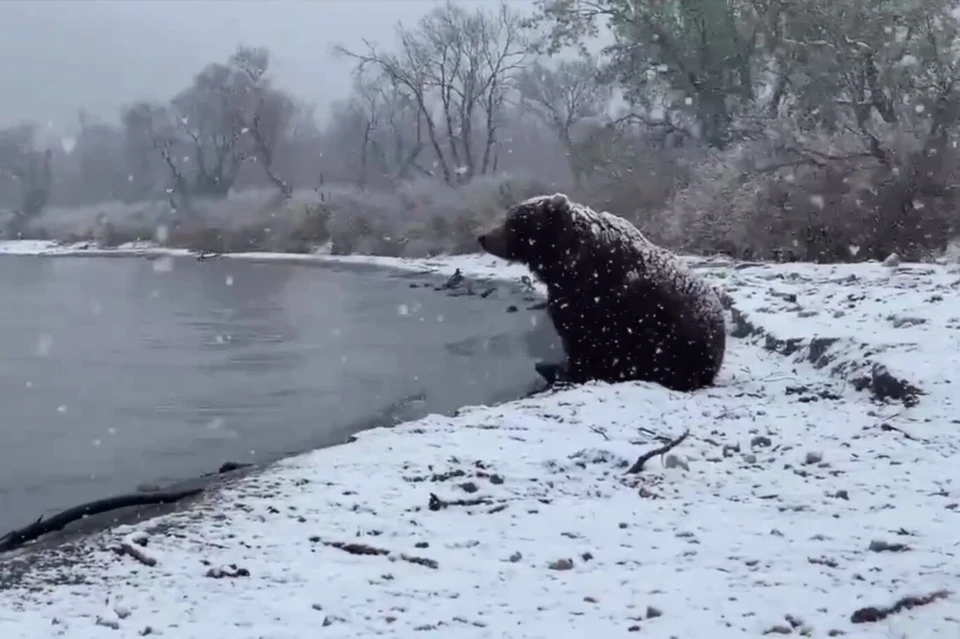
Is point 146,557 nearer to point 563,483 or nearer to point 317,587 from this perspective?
point 317,587

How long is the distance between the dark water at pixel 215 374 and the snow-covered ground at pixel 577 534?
2.07 m

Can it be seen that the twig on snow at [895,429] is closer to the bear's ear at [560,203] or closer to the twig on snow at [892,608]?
the twig on snow at [892,608]

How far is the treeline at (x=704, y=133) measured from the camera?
17.6 m

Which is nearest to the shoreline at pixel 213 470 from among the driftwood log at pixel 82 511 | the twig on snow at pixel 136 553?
the driftwood log at pixel 82 511

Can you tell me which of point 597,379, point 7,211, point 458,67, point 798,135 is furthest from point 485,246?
Answer: point 7,211

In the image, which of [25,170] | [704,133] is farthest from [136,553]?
[25,170]

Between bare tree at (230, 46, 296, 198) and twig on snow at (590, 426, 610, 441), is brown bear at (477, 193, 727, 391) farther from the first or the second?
bare tree at (230, 46, 296, 198)

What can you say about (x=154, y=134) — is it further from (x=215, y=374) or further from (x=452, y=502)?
(x=452, y=502)

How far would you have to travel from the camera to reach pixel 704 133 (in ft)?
95.3

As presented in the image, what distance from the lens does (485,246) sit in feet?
31.0

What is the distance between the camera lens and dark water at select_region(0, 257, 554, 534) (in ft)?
26.3

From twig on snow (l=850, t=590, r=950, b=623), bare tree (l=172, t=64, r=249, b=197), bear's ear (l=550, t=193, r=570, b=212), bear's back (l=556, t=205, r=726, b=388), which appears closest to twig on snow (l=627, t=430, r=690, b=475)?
twig on snow (l=850, t=590, r=950, b=623)

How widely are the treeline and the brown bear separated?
9.61m

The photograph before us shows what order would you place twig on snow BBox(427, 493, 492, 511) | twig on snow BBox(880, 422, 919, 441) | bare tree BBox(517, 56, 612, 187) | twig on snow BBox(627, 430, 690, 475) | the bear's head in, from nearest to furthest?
1. twig on snow BBox(427, 493, 492, 511)
2. twig on snow BBox(627, 430, 690, 475)
3. twig on snow BBox(880, 422, 919, 441)
4. the bear's head
5. bare tree BBox(517, 56, 612, 187)
